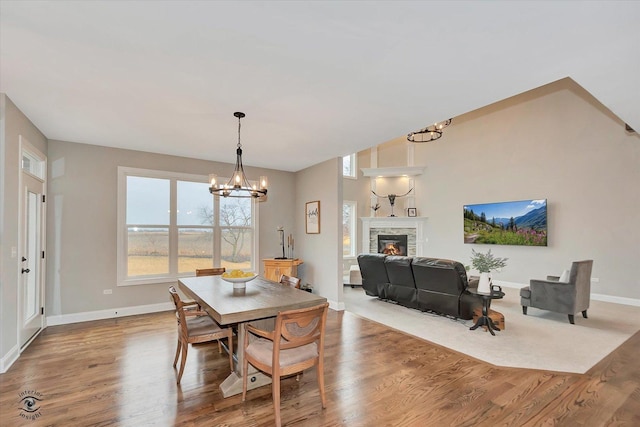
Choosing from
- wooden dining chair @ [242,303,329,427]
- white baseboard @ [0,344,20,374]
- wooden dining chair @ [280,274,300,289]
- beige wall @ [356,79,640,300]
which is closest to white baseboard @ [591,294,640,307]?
beige wall @ [356,79,640,300]

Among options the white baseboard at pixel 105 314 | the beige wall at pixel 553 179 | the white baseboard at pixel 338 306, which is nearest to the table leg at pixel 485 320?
the white baseboard at pixel 338 306

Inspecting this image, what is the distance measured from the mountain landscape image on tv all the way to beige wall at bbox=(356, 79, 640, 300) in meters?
0.17

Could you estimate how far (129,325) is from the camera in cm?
439

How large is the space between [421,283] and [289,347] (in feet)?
10.8

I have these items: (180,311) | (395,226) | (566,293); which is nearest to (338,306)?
(180,311)

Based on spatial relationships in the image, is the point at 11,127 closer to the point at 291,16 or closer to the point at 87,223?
the point at 87,223

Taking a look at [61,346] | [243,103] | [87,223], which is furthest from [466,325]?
[87,223]

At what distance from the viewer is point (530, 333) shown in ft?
13.2

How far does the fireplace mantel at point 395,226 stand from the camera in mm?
8828

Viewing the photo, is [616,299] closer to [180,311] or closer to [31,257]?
[180,311]

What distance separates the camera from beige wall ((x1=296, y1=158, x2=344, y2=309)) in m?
5.43

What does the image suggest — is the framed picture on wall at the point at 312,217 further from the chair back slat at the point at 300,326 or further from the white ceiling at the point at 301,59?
the chair back slat at the point at 300,326

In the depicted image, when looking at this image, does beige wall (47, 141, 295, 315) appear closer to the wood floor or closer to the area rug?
the wood floor

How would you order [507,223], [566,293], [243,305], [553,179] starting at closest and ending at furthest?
[243,305] → [566,293] → [553,179] → [507,223]
